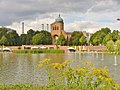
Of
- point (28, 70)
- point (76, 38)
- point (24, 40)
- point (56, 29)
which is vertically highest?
point (56, 29)

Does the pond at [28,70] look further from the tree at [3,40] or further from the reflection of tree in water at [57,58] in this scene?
the tree at [3,40]

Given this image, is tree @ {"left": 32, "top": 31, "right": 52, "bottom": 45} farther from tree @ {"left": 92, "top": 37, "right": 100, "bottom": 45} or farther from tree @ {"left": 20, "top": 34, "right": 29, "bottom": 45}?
tree @ {"left": 92, "top": 37, "right": 100, "bottom": 45}

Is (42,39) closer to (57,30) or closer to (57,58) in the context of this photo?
(57,30)

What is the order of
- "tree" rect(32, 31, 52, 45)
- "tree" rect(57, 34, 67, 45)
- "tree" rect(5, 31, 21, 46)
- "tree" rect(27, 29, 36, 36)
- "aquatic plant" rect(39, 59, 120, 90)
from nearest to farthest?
1. "aquatic plant" rect(39, 59, 120, 90)
2. "tree" rect(32, 31, 52, 45)
3. "tree" rect(57, 34, 67, 45)
4. "tree" rect(5, 31, 21, 46)
5. "tree" rect(27, 29, 36, 36)

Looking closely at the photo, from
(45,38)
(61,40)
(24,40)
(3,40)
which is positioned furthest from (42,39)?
(3,40)

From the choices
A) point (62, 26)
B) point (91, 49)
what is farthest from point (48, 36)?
point (91, 49)

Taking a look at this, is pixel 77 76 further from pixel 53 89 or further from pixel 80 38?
pixel 80 38

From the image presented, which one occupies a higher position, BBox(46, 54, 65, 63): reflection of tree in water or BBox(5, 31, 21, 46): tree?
BBox(5, 31, 21, 46): tree

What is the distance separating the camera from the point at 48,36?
93.9 m

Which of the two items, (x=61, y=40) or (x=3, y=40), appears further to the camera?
(x=61, y=40)

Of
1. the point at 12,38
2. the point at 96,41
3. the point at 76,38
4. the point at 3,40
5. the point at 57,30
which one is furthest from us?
the point at 57,30

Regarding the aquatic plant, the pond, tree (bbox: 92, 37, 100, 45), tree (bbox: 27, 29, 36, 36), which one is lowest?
the pond

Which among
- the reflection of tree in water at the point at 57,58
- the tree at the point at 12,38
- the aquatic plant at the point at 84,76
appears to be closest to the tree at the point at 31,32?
the tree at the point at 12,38

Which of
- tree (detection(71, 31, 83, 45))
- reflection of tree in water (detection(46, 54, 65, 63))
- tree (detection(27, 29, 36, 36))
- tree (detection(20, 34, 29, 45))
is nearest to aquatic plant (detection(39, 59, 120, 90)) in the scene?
reflection of tree in water (detection(46, 54, 65, 63))
